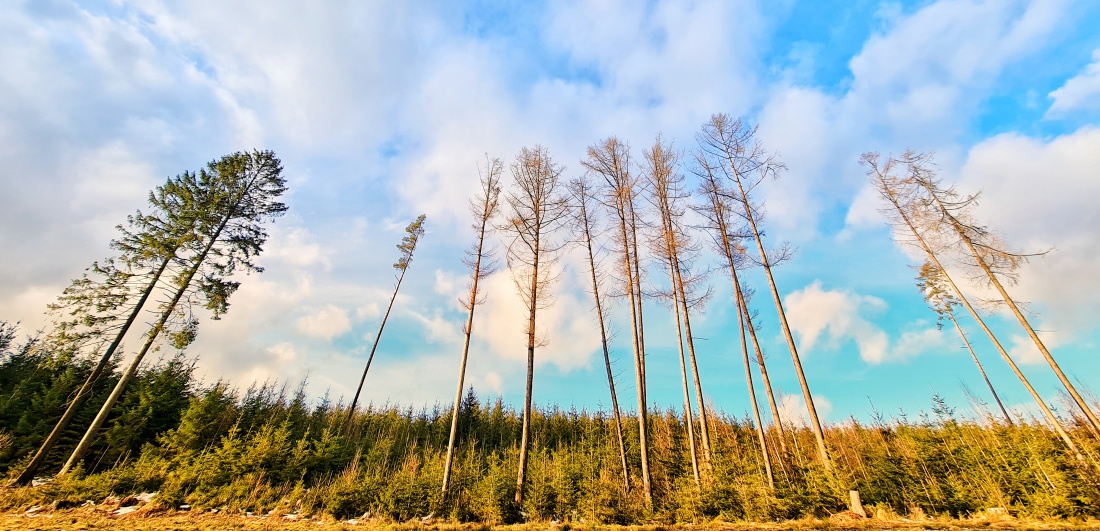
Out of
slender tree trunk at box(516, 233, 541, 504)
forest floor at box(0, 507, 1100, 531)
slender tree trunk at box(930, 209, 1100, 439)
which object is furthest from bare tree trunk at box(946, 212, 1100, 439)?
slender tree trunk at box(516, 233, 541, 504)

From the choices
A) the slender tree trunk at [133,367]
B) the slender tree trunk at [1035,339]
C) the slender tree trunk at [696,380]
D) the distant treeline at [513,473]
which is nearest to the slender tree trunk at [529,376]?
the distant treeline at [513,473]

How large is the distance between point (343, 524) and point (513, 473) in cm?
556

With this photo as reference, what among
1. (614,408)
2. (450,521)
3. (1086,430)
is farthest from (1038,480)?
(450,521)

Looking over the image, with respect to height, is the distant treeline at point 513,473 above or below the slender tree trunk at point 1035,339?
below

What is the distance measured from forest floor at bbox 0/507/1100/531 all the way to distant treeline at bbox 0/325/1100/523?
27.6 inches

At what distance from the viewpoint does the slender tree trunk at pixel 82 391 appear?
39.5 ft

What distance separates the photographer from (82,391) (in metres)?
12.9

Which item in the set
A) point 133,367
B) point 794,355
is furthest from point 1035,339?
point 133,367

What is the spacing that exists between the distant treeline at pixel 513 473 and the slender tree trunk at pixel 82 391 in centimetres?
112

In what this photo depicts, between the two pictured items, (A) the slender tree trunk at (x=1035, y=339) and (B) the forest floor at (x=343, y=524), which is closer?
(B) the forest floor at (x=343, y=524)

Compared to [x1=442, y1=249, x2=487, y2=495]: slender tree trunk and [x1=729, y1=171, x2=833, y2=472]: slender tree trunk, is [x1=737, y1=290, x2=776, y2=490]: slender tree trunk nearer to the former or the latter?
[x1=729, y1=171, x2=833, y2=472]: slender tree trunk

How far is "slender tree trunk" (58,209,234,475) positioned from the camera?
12.5 m

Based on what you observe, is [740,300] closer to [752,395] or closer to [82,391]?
[752,395]

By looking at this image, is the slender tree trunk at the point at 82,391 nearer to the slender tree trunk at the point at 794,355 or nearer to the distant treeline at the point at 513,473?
the distant treeline at the point at 513,473
